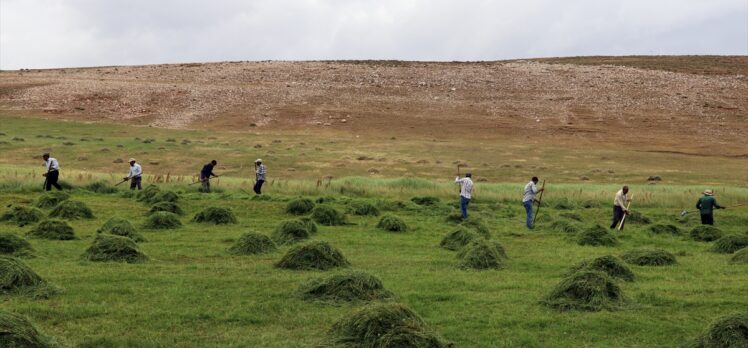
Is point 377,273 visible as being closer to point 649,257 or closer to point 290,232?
point 290,232

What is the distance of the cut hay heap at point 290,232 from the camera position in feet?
64.0

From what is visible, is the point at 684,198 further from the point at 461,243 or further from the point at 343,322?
the point at 343,322

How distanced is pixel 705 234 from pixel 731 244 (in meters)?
3.13

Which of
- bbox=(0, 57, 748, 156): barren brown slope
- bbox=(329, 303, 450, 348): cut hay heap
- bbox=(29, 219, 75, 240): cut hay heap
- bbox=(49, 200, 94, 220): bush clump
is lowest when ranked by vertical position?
bbox=(329, 303, 450, 348): cut hay heap

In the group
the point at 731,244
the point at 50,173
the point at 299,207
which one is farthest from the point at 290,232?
the point at 50,173

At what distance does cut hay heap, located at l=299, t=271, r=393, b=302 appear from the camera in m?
12.6

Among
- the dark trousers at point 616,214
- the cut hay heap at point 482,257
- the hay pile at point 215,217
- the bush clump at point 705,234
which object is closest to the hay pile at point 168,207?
the hay pile at point 215,217

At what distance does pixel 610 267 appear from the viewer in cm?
1523

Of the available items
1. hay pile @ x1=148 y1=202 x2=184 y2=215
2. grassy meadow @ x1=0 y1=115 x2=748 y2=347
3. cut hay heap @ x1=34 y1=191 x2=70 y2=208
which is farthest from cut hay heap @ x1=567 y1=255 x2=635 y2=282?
cut hay heap @ x1=34 y1=191 x2=70 y2=208

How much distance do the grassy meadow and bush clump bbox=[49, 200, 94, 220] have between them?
32 cm

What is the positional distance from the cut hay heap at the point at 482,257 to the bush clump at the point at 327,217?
703 cm

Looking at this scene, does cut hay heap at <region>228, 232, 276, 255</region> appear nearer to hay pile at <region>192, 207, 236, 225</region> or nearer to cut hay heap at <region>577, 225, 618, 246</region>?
hay pile at <region>192, 207, 236, 225</region>

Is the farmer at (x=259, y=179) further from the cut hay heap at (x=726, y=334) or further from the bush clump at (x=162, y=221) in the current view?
the cut hay heap at (x=726, y=334)

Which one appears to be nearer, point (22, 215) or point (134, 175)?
point (22, 215)
